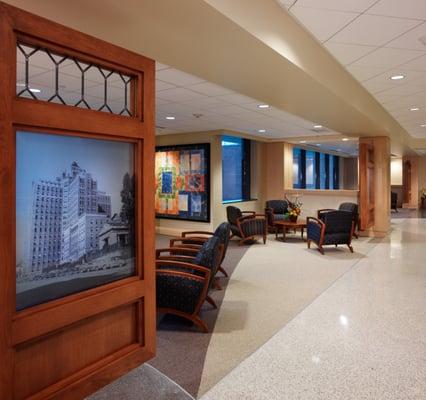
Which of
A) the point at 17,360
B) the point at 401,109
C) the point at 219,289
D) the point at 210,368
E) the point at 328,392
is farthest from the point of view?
the point at 401,109

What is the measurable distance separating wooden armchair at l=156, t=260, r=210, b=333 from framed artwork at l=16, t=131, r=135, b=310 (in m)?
1.34

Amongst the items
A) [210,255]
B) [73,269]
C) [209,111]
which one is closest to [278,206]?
[209,111]

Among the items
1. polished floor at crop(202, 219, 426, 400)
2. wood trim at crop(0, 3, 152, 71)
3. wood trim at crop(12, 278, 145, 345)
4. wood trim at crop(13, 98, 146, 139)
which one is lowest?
polished floor at crop(202, 219, 426, 400)

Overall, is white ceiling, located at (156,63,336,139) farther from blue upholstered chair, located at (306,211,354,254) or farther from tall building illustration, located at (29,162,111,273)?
tall building illustration, located at (29,162,111,273)

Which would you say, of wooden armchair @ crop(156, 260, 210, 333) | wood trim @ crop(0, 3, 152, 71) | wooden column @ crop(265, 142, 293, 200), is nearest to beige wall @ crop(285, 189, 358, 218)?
wooden column @ crop(265, 142, 293, 200)

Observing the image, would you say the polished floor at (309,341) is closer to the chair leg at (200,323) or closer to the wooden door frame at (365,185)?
the chair leg at (200,323)

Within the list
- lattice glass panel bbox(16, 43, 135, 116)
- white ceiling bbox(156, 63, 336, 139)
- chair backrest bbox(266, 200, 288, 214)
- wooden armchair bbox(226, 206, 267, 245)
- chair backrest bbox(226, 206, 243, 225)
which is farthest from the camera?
chair backrest bbox(266, 200, 288, 214)

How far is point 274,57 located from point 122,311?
2.42 m

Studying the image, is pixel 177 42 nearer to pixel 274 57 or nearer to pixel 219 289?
pixel 274 57

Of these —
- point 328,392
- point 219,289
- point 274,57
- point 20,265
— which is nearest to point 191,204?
point 219,289

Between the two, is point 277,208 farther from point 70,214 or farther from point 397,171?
point 397,171

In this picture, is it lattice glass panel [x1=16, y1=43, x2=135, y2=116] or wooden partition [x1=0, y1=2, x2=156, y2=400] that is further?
lattice glass panel [x1=16, y1=43, x2=135, y2=116]

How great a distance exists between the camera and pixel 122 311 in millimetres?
2195

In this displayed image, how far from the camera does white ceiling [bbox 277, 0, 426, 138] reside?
299cm
